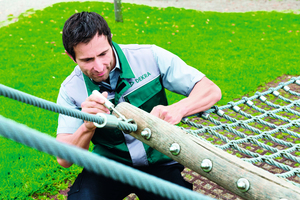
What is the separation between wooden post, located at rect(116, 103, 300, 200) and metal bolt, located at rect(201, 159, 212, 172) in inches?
0.5

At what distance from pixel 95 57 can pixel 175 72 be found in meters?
0.63

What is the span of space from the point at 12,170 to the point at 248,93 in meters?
3.84

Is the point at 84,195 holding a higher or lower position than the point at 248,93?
higher

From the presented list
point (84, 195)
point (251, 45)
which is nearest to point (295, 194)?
point (84, 195)

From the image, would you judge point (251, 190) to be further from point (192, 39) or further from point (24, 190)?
point (192, 39)

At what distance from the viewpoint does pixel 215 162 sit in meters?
1.33

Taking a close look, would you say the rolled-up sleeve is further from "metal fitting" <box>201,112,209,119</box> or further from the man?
"metal fitting" <box>201,112,209,119</box>

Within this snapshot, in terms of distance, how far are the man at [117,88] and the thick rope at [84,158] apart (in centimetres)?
125

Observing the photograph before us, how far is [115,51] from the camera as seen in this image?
222 cm

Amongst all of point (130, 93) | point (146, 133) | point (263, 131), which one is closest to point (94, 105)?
point (146, 133)

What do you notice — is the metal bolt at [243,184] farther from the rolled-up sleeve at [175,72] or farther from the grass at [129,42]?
the grass at [129,42]

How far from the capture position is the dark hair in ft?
6.41

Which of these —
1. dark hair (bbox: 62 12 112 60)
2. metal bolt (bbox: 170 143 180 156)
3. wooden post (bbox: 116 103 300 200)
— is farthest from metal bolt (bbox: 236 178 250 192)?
dark hair (bbox: 62 12 112 60)

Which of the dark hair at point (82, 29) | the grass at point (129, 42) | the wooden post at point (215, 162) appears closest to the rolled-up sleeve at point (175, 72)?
the dark hair at point (82, 29)
